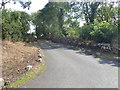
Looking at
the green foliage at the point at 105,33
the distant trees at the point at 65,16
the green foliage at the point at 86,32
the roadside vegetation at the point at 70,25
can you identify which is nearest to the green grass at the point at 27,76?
the roadside vegetation at the point at 70,25

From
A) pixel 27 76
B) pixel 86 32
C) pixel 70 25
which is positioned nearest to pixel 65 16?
pixel 70 25

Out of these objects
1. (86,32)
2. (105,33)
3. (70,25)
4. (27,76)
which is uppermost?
(70,25)

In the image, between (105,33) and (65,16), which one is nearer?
(105,33)

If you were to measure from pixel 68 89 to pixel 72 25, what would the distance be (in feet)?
85.6

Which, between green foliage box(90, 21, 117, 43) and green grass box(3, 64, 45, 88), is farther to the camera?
green foliage box(90, 21, 117, 43)

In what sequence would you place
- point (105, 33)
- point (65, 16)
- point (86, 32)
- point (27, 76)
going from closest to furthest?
point (27, 76)
point (105, 33)
point (86, 32)
point (65, 16)

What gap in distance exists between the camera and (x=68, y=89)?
16.0ft

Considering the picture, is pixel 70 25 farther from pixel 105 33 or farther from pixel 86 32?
pixel 105 33

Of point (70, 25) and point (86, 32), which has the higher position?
point (70, 25)

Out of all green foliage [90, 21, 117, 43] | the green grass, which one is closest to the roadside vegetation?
green foliage [90, 21, 117, 43]

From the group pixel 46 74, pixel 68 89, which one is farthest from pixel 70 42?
pixel 68 89

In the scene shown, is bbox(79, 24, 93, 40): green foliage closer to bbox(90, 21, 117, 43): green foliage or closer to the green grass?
bbox(90, 21, 117, 43): green foliage

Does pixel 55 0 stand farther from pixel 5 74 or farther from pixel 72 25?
pixel 5 74

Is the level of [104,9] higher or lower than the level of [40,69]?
higher
